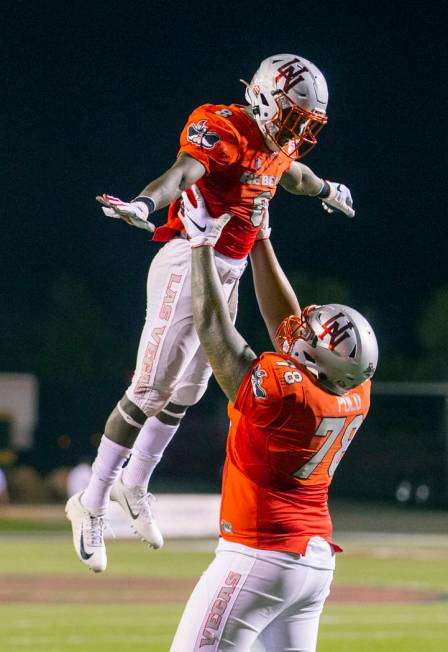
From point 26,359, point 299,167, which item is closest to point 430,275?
point 26,359

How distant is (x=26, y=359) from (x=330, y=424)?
6922cm

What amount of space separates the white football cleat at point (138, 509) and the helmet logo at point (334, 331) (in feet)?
4.41

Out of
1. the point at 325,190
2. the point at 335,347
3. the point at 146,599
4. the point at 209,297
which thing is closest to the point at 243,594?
the point at 335,347

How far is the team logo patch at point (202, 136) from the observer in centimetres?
615

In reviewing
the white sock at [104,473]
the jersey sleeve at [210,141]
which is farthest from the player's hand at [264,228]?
the white sock at [104,473]

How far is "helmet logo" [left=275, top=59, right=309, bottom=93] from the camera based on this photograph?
244 inches

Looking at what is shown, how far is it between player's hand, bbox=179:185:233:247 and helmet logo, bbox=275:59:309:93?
2.04ft

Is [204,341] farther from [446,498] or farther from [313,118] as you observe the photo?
[446,498]

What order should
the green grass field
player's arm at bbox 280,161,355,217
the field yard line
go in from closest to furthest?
1. player's arm at bbox 280,161,355,217
2. the green grass field
3. the field yard line

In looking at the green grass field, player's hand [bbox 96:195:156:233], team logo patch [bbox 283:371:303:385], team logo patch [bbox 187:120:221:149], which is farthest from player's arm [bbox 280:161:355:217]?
the green grass field

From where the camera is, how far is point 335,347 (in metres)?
6.34

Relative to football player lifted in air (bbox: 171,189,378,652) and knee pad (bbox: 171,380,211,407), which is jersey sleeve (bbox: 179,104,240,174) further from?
knee pad (bbox: 171,380,211,407)

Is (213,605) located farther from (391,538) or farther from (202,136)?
(391,538)

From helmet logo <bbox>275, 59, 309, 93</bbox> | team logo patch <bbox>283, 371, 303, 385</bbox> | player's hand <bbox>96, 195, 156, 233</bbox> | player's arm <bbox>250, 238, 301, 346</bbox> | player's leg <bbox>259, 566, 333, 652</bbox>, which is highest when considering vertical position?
helmet logo <bbox>275, 59, 309, 93</bbox>
